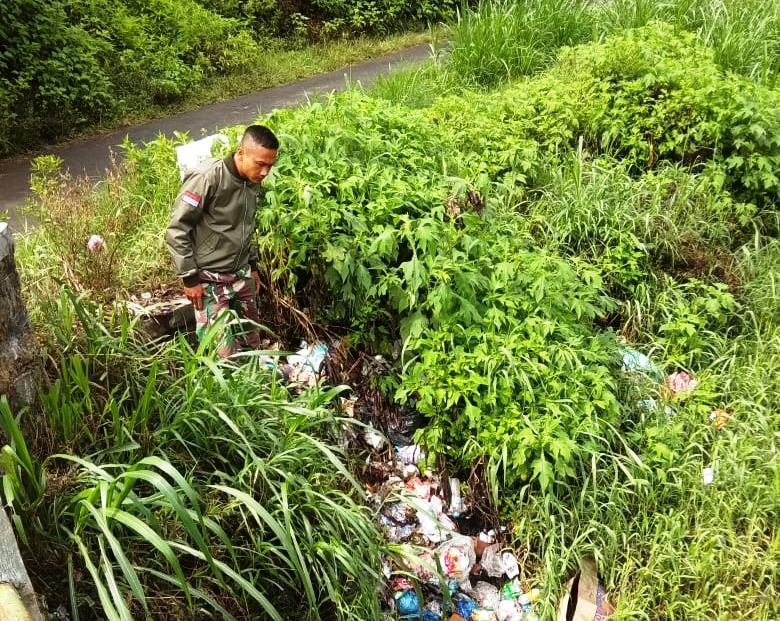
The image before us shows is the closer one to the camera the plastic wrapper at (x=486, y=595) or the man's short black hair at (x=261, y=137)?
the plastic wrapper at (x=486, y=595)

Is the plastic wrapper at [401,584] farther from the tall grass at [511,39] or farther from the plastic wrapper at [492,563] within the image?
the tall grass at [511,39]

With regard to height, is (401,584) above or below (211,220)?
below

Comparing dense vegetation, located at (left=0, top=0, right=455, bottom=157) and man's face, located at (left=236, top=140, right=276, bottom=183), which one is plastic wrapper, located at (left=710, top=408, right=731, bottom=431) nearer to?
man's face, located at (left=236, top=140, right=276, bottom=183)

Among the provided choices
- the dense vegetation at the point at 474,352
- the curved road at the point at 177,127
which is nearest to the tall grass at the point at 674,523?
the dense vegetation at the point at 474,352

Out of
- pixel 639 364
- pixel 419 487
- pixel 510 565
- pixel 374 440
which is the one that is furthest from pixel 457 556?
pixel 639 364

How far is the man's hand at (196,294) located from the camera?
133 inches

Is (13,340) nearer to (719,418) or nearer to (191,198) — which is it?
(191,198)

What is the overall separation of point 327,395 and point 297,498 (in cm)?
47

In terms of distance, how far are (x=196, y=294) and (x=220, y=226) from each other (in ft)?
1.23

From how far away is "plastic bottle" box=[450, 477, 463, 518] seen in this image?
3.35m

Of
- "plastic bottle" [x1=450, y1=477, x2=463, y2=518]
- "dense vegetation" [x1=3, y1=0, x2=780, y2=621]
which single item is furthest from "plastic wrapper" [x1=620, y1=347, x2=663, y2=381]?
"plastic bottle" [x1=450, y1=477, x2=463, y2=518]

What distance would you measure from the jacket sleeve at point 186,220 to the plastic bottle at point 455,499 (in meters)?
1.73

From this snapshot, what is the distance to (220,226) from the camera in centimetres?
340

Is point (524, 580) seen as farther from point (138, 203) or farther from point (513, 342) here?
point (138, 203)
